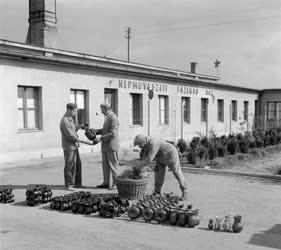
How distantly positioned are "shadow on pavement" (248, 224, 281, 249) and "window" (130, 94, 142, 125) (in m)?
16.9

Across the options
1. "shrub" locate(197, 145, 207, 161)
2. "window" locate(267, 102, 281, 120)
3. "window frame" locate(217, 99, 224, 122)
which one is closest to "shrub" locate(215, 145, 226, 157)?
"shrub" locate(197, 145, 207, 161)

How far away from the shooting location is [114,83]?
71.8ft

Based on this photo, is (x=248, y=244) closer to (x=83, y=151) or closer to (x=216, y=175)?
(x=216, y=175)

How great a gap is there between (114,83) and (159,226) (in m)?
15.2

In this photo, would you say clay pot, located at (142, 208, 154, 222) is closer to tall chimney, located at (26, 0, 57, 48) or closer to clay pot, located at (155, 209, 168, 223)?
clay pot, located at (155, 209, 168, 223)

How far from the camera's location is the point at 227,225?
6887 millimetres

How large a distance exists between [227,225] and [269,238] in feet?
Answer: 2.24

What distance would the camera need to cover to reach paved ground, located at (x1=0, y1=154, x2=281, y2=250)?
618 centimetres

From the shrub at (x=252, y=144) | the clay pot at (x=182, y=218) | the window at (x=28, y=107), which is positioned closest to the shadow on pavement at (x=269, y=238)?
the clay pot at (x=182, y=218)

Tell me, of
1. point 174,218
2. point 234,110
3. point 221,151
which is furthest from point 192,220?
point 234,110

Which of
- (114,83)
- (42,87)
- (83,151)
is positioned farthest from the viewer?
(114,83)

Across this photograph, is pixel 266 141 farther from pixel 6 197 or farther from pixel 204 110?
pixel 6 197

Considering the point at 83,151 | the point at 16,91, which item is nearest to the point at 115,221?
the point at 16,91

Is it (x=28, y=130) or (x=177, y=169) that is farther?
(x=28, y=130)
